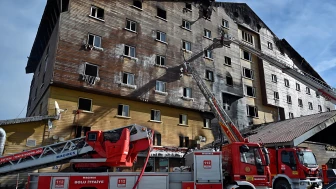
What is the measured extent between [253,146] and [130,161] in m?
6.21

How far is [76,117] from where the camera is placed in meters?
22.6

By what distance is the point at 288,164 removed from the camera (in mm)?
16672

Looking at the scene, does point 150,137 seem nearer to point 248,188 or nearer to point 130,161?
point 130,161

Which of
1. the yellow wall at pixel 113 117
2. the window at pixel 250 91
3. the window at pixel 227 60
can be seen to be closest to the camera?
the yellow wall at pixel 113 117

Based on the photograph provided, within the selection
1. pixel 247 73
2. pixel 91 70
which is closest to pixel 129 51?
pixel 91 70

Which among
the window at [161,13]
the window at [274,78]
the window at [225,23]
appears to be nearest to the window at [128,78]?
the window at [161,13]

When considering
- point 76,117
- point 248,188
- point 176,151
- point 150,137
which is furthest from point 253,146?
point 76,117

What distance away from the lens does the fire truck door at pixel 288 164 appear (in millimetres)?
16328

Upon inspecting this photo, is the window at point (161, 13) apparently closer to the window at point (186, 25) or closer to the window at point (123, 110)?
the window at point (186, 25)

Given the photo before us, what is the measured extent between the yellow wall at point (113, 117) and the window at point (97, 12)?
8.46 meters

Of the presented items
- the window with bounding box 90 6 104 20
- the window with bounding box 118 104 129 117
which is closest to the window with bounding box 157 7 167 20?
the window with bounding box 90 6 104 20

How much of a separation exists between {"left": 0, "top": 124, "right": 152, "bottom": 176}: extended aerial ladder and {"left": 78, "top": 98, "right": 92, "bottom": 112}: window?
11.2m

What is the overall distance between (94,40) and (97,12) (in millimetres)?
3436

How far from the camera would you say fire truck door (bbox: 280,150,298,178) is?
1633 cm
